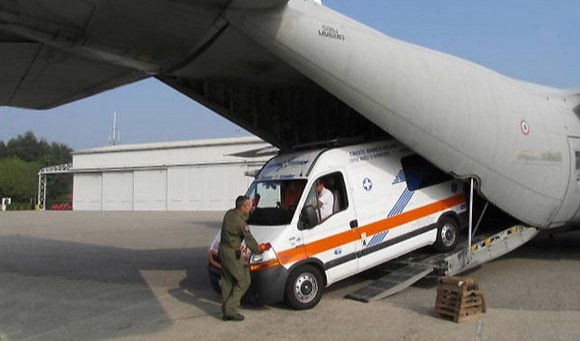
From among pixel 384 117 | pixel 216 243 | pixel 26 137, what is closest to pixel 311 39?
pixel 384 117

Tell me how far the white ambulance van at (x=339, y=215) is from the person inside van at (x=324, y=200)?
0.02 m

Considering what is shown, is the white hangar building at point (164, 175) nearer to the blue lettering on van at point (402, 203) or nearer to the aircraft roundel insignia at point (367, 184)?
the blue lettering on van at point (402, 203)

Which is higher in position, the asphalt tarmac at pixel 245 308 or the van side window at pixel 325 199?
the van side window at pixel 325 199

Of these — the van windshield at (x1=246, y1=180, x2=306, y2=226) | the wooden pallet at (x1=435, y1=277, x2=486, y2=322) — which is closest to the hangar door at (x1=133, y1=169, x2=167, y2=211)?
the van windshield at (x1=246, y1=180, x2=306, y2=226)

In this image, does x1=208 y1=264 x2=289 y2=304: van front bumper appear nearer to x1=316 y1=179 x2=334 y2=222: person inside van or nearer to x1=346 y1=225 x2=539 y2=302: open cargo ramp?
x1=316 y1=179 x2=334 y2=222: person inside van

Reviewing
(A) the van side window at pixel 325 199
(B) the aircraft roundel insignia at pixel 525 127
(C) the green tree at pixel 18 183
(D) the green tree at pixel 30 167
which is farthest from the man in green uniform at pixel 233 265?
(C) the green tree at pixel 18 183

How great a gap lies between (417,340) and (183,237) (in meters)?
16.9

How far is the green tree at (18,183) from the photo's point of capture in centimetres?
9138

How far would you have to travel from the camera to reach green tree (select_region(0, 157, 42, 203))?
91.4 meters

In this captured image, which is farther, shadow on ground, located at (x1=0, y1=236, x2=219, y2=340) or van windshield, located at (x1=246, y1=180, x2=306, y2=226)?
van windshield, located at (x1=246, y1=180, x2=306, y2=226)

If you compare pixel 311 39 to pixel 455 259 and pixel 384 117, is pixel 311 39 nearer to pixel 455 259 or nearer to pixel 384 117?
pixel 384 117

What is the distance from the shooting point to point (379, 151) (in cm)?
1059

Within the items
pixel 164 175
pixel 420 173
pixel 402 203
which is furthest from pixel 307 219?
pixel 164 175

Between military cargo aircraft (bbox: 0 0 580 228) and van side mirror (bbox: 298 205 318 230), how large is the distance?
1.90 meters
